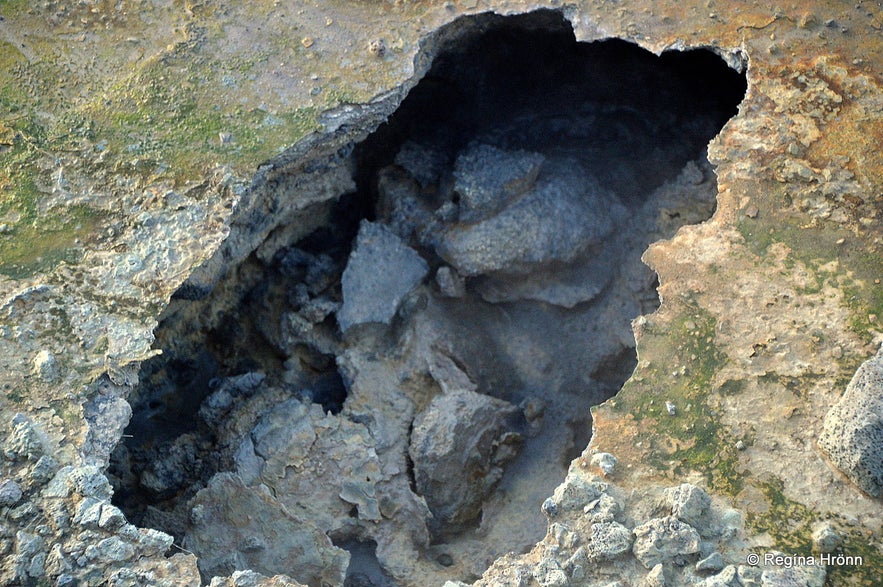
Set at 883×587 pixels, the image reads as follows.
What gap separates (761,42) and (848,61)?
1.26ft

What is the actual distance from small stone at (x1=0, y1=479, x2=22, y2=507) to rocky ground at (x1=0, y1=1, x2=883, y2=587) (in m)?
0.01

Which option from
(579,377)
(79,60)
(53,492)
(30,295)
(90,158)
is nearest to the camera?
(53,492)

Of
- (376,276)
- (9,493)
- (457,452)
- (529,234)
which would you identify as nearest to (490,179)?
(529,234)

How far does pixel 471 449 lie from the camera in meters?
4.35

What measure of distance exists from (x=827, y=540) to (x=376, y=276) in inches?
94.6

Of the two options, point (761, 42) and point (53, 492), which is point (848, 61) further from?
point (53, 492)

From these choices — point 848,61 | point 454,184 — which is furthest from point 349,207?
point 848,61

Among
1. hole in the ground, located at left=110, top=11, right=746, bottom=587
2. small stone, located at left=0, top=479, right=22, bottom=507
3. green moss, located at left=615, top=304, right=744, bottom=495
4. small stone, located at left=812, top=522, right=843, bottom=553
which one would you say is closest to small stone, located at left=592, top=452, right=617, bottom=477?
green moss, located at left=615, top=304, right=744, bottom=495

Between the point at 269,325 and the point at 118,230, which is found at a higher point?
the point at 118,230

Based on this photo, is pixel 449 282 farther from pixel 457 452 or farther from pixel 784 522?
pixel 784 522

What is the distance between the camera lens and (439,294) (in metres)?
4.92

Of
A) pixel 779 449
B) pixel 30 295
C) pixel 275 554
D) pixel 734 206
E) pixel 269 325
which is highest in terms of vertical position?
pixel 734 206

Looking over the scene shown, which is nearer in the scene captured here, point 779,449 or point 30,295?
point 779,449

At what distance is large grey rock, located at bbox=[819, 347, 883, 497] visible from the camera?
3.26 metres
